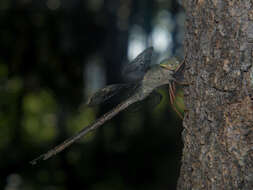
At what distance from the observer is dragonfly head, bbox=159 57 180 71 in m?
1.81

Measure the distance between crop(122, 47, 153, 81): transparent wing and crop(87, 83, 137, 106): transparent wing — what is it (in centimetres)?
8

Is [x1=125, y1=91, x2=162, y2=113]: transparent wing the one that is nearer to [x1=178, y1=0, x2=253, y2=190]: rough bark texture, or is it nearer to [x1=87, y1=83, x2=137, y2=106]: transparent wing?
[x1=87, y1=83, x2=137, y2=106]: transparent wing

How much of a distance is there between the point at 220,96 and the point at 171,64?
0.52 metres

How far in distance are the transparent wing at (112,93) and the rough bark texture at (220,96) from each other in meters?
0.67

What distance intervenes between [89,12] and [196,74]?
6.28 metres

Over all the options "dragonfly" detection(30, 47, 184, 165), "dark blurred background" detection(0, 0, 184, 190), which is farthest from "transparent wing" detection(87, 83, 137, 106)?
"dark blurred background" detection(0, 0, 184, 190)

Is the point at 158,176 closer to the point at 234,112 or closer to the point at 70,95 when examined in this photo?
the point at 70,95

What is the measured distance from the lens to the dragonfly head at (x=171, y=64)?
1.81m

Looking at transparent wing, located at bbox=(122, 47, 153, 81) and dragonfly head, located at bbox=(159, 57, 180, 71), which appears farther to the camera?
transparent wing, located at bbox=(122, 47, 153, 81)

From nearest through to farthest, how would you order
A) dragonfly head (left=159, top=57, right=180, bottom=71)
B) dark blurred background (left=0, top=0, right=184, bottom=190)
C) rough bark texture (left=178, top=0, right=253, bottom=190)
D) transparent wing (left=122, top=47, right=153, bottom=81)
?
rough bark texture (left=178, top=0, right=253, bottom=190) → dragonfly head (left=159, top=57, right=180, bottom=71) → transparent wing (left=122, top=47, right=153, bottom=81) → dark blurred background (left=0, top=0, right=184, bottom=190)

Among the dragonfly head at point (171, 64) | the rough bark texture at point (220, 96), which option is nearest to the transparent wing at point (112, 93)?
the dragonfly head at point (171, 64)

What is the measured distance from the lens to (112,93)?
213 centimetres

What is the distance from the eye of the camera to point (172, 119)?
8.66 meters

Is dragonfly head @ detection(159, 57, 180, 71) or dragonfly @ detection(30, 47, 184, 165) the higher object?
dragonfly head @ detection(159, 57, 180, 71)
